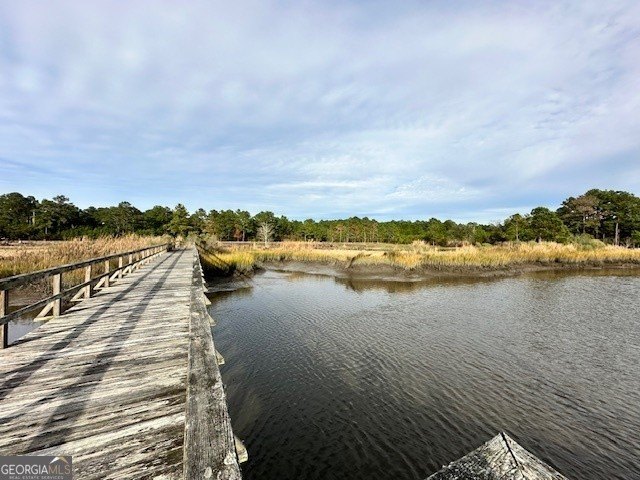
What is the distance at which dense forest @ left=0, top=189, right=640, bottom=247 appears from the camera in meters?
58.4

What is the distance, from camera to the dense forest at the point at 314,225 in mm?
58375

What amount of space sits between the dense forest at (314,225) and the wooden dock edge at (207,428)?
51632mm

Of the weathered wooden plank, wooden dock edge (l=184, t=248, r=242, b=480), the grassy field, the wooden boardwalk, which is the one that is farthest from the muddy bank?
wooden dock edge (l=184, t=248, r=242, b=480)

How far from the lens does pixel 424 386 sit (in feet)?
22.9

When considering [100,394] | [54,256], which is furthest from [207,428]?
[54,256]

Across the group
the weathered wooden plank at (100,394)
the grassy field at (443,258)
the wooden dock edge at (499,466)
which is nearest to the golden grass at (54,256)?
the grassy field at (443,258)

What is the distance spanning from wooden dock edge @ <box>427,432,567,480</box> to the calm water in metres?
4.53

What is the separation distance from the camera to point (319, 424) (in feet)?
18.7

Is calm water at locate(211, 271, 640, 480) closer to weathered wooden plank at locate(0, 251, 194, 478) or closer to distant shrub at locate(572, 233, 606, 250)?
weathered wooden plank at locate(0, 251, 194, 478)

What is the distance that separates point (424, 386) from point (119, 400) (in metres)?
5.92

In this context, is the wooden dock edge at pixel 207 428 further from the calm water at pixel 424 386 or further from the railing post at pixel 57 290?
the railing post at pixel 57 290

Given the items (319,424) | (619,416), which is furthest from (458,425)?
(619,416)

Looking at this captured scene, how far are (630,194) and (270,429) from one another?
95.3 meters

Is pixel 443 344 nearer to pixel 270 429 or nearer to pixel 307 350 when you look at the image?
pixel 307 350
